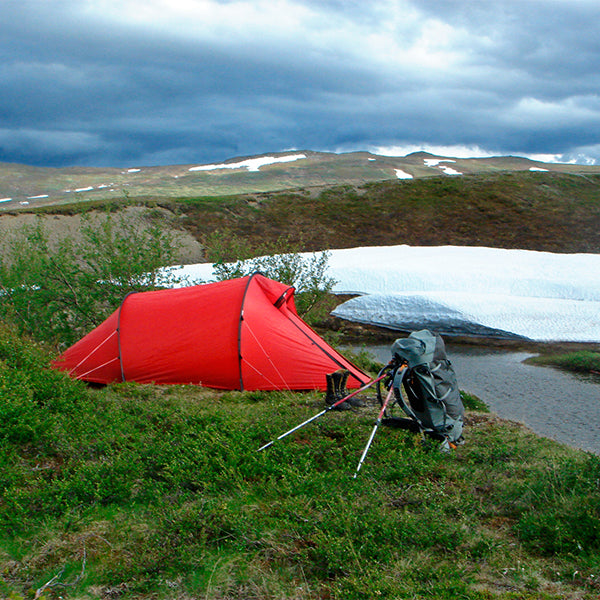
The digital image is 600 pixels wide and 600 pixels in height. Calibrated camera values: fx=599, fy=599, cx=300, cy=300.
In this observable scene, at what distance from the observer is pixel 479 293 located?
2269 centimetres

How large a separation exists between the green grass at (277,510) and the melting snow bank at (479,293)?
1186 cm

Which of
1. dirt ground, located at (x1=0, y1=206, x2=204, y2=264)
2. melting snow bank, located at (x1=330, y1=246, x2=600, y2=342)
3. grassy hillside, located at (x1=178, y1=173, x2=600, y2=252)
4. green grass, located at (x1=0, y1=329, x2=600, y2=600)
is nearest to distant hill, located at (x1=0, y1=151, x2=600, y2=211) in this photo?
grassy hillside, located at (x1=178, y1=173, x2=600, y2=252)

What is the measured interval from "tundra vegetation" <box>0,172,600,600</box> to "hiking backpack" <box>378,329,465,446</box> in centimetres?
25

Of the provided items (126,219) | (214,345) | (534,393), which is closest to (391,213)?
(126,219)

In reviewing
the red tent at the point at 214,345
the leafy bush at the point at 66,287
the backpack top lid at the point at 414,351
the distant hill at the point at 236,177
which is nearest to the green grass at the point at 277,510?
the backpack top lid at the point at 414,351

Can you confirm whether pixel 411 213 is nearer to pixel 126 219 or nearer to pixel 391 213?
pixel 391 213

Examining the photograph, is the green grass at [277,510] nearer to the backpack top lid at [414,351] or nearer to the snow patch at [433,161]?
the backpack top lid at [414,351]

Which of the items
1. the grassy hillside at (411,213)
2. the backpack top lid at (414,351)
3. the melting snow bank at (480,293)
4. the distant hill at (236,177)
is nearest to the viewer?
the backpack top lid at (414,351)

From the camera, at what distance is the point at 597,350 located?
1691cm

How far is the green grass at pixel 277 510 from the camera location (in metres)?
4.27

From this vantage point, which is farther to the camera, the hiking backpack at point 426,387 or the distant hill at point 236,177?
the distant hill at point 236,177

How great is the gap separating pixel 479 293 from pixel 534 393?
34.6ft

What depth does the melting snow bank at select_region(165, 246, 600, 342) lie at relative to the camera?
752 inches

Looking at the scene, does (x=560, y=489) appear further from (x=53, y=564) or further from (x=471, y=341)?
(x=471, y=341)
